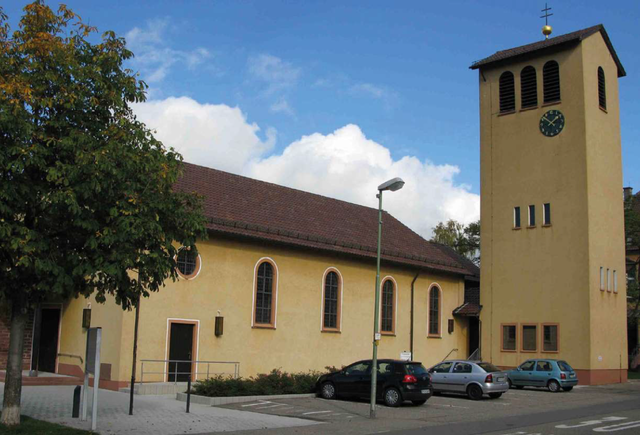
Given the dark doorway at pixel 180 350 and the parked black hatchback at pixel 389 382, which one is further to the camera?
the dark doorway at pixel 180 350

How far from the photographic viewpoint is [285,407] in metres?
20.3

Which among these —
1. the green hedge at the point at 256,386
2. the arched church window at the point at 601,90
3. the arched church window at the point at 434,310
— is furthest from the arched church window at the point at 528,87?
the green hedge at the point at 256,386

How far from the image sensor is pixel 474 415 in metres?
19.2

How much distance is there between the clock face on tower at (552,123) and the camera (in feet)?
112

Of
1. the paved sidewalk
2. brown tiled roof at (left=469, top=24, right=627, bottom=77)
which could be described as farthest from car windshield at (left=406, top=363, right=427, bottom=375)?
brown tiled roof at (left=469, top=24, right=627, bottom=77)

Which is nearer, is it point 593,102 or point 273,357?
point 273,357

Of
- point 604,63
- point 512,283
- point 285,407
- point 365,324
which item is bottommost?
point 285,407

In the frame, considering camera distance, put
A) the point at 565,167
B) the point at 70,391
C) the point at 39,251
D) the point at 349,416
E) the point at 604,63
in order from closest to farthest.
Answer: the point at 39,251
the point at 349,416
the point at 70,391
the point at 565,167
the point at 604,63

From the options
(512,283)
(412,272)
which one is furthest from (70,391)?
(512,283)

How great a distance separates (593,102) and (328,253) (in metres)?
15.2

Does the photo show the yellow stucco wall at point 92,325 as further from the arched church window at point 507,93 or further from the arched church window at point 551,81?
the arched church window at point 551,81

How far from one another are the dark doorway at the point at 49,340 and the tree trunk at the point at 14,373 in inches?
517

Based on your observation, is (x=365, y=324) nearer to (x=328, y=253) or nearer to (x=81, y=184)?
(x=328, y=253)

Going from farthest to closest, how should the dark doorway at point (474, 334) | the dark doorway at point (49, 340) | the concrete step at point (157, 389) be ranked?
the dark doorway at point (474, 334) < the dark doorway at point (49, 340) < the concrete step at point (157, 389)
